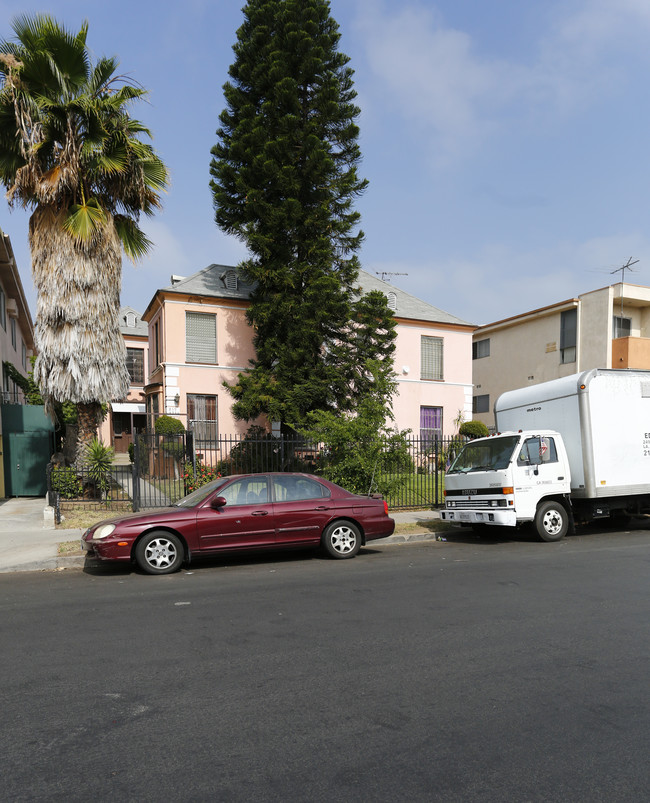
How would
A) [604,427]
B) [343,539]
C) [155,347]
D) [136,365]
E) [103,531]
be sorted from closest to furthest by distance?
[103,531], [343,539], [604,427], [155,347], [136,365]

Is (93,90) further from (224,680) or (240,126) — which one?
(224,680)

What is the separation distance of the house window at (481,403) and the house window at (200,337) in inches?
661

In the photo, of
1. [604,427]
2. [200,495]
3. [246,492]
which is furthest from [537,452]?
[200,495]

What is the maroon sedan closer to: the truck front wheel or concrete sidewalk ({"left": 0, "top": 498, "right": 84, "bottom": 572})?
concrete sidewalk ({"left": 0, "top": 498, "right": 84, "bottom": 572})

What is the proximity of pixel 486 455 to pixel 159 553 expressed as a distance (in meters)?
6.44

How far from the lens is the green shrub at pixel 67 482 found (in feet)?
47.1

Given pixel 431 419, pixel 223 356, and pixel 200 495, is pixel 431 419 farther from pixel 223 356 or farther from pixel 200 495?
pixel 200 495

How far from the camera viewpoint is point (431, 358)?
2847cm

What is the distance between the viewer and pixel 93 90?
14.1m

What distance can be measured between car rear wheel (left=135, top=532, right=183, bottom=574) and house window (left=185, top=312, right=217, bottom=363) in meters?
16.1

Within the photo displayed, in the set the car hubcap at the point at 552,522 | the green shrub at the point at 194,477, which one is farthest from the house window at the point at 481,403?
the car hubcap at the point at 552,522

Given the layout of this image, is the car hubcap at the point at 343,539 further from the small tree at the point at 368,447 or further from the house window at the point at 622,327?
the house window at the point at 622,327

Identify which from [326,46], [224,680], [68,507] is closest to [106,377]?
[68,507]

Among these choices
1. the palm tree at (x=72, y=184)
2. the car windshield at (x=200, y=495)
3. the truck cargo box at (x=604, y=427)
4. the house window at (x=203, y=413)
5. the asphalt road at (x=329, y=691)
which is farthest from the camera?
the house window at (x=203, y=413)
